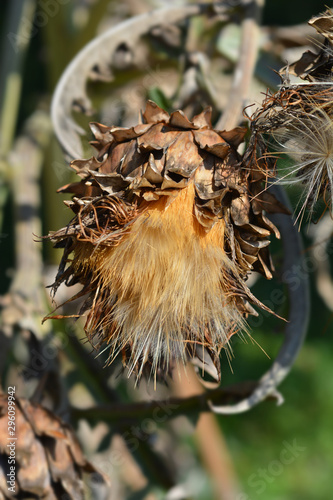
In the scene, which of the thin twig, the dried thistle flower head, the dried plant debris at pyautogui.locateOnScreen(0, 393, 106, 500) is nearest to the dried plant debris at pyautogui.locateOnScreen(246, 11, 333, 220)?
the dried thistle flower head

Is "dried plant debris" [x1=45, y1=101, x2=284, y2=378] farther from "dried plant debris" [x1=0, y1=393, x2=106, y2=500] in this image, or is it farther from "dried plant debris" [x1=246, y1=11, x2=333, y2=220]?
"dried plant debris" [x1=0, y1=393, x2=106, y2=500]

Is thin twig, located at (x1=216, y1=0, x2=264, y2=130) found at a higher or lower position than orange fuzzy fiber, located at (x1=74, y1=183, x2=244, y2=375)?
higher

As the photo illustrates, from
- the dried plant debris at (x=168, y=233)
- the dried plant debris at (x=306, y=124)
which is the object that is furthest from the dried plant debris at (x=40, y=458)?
the dried plant debris at (x=306, y=124)

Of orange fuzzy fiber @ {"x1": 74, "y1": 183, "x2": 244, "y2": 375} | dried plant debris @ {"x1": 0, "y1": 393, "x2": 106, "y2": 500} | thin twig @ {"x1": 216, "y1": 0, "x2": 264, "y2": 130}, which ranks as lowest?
dried plant debris @ {"x1": 0, "y1": 393, "x2": 106, "y2": 500}

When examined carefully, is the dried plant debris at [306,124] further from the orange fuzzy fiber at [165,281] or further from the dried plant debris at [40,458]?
the dried plant debris at [40,458]

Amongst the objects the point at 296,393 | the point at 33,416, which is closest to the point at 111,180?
the point at 33,416

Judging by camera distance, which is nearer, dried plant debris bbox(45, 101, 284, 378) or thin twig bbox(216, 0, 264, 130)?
dried plant debris bbox(45, 101, 284, 378)
